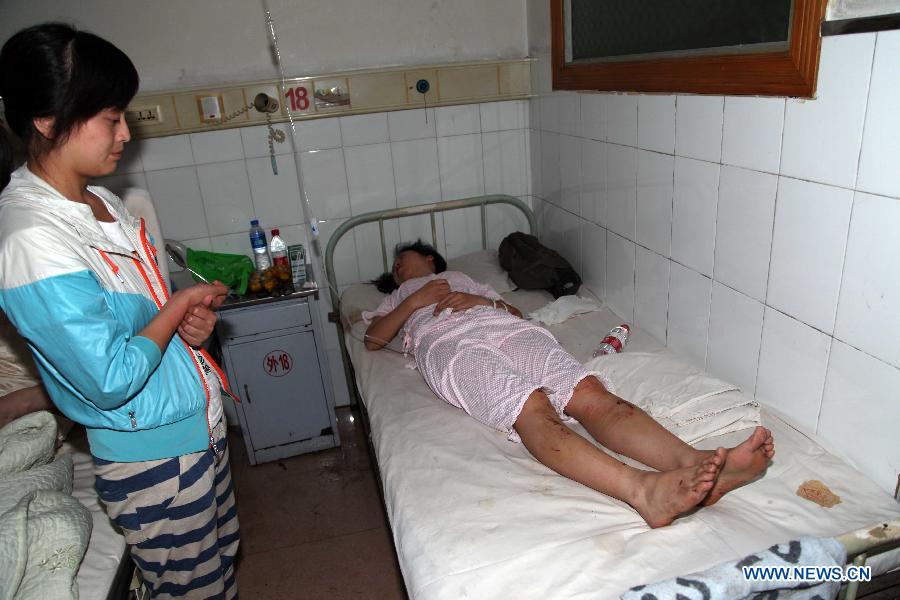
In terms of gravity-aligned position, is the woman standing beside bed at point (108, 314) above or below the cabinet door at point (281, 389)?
above

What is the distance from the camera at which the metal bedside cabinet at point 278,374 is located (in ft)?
9.07

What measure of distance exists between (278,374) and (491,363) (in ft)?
4.44

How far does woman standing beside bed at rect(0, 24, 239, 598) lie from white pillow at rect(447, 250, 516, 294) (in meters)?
1.59

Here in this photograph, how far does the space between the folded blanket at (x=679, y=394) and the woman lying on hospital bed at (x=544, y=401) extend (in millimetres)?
133

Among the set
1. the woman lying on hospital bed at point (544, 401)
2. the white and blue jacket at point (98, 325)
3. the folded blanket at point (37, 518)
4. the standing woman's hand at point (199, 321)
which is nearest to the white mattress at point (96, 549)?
the folded blanket at point (37, 518)

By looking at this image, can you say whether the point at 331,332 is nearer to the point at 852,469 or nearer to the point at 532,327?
the point at 532,327

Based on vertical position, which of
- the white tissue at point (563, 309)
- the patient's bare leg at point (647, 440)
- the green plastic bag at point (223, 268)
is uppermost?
the green plastic bag at point (223, 268)

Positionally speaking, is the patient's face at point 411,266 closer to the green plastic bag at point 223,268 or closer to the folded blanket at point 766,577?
the green plastic bag at point 223,268

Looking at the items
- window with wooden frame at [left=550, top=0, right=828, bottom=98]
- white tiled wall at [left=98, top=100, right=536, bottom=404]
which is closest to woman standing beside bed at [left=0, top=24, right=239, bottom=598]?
white tiled wall at [left=98, top=100, right=536, bottom=404]

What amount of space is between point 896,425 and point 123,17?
314 cm

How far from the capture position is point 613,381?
79.0 inches

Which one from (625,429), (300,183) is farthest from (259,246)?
(625,429)

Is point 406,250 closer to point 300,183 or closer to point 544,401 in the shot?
point 300,183

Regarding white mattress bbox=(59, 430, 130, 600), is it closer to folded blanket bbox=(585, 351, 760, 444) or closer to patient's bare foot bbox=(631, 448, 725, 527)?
patient's bare foot bbox=(631, 448, 725, 527)
